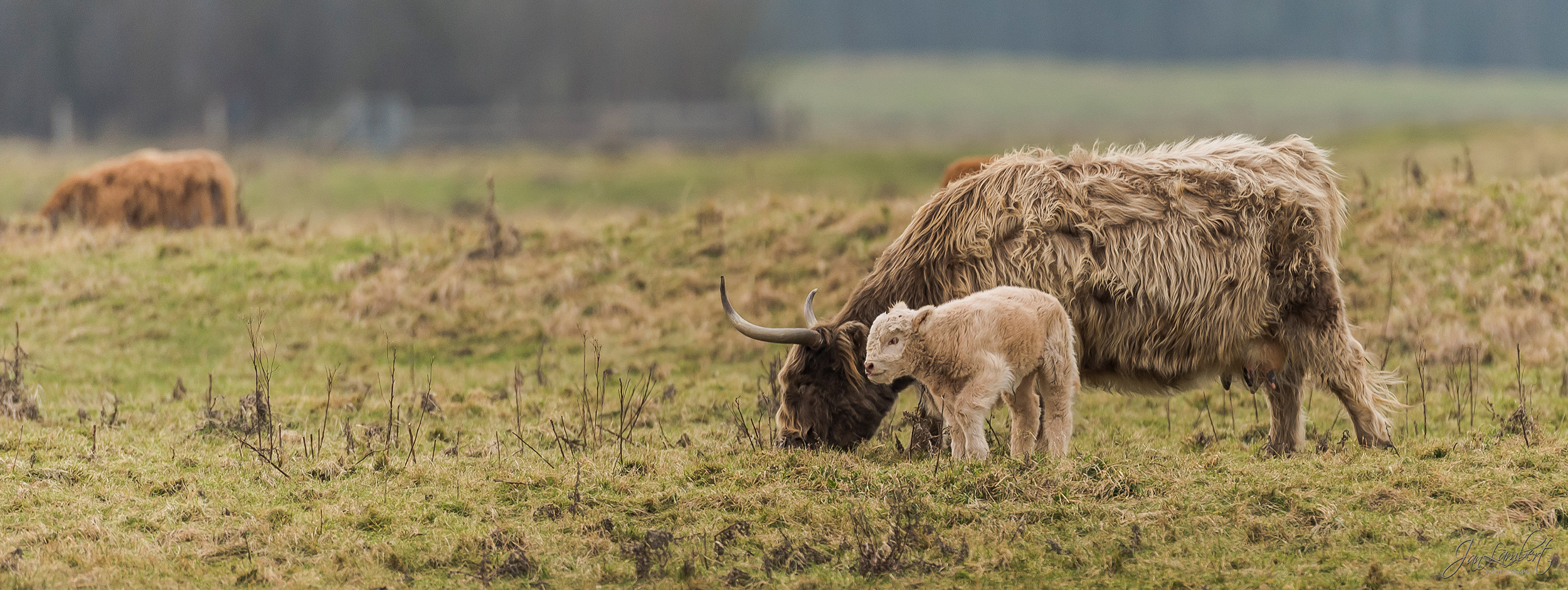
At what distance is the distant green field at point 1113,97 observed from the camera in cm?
4919

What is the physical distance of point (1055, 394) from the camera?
684 cm

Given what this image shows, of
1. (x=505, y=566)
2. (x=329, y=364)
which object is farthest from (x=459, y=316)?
(x=505, y=566)

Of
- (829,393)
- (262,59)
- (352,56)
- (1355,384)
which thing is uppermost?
(352,56)

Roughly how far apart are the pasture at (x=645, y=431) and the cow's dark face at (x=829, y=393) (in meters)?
0.26

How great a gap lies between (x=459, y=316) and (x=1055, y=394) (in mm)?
7762

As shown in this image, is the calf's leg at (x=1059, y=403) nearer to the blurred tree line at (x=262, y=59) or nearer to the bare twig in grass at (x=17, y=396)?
the bare twig in grass at (x=17, y=396)

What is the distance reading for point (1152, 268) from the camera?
7.51 m

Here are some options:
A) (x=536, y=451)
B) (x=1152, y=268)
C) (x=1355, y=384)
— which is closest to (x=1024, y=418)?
(x=1152, y=268)

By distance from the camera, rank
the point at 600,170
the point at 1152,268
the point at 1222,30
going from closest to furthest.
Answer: the point at 1152,268 < the point at 600,170 < the point at 1222,30

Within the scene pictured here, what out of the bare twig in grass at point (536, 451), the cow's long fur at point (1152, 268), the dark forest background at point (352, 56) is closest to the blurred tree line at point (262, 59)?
the dark forest background at point (352, 56)

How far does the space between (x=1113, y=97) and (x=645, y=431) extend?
6628cm

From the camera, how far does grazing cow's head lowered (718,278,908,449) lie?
293 inches

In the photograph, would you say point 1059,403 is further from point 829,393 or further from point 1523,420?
point 1523,420

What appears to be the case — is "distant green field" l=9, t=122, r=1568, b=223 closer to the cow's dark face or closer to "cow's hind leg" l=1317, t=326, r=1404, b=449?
"cow's hind leg" l=1317, t=326, r=1404, b=449
